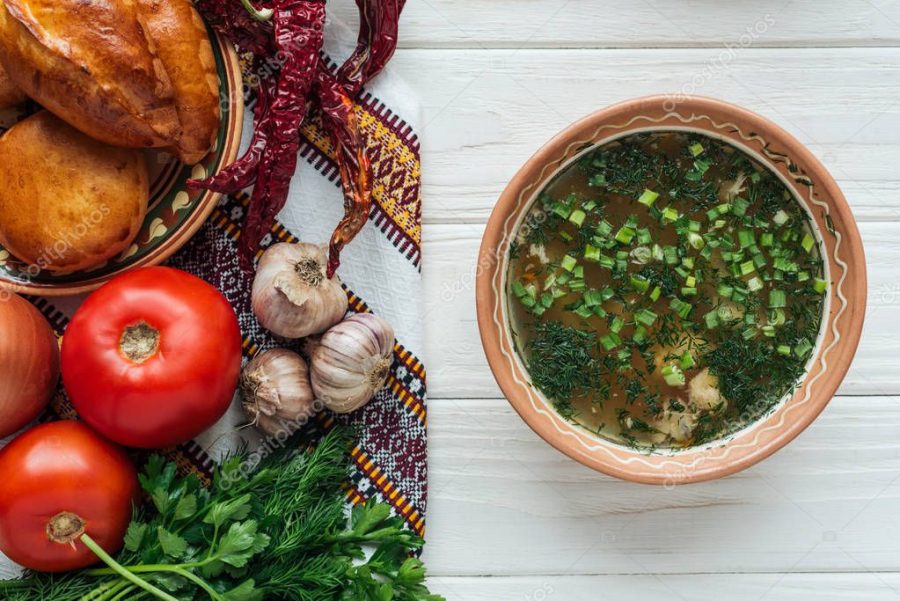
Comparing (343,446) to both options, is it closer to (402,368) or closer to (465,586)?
(402,368)

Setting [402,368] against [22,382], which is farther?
[402,368]

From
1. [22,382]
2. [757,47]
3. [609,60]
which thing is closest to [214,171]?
[22,382]

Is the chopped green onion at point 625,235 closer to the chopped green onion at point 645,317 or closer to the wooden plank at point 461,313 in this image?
the chopped green onion at point 645,317

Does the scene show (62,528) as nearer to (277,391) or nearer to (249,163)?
(277,391)

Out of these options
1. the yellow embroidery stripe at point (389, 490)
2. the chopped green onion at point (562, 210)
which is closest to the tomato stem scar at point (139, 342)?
the yellow embroidery stripe at point (389, 490)

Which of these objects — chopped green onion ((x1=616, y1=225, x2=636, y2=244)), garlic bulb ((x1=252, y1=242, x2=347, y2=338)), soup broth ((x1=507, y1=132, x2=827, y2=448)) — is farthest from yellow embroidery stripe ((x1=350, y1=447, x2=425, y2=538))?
chopped green onion ((x1=616, y1=225, x2=636, y2=244))

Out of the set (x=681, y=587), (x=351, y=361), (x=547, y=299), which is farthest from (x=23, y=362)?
(x=681, y=587)

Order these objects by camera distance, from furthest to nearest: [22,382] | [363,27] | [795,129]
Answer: [795,129]
[363,27]
[22,382]
